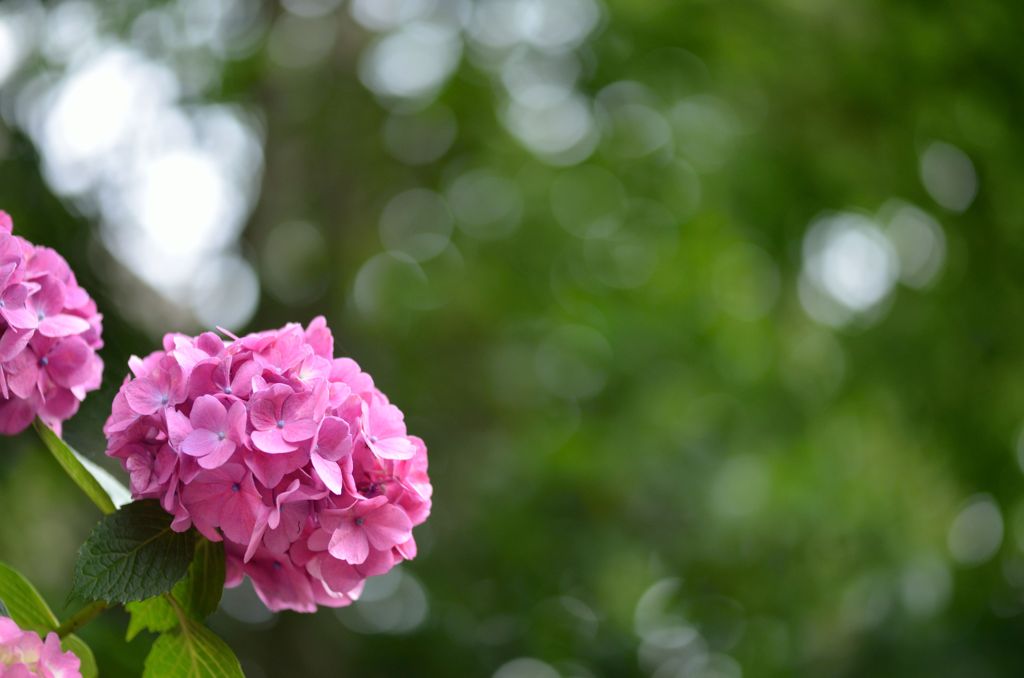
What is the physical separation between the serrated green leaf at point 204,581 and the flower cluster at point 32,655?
0.09m

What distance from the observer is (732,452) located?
369 cm

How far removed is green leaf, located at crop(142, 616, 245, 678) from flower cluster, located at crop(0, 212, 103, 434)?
0.59 ft

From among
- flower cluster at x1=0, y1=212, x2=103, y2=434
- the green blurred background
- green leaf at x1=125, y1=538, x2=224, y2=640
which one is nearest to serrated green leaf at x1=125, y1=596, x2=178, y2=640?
green leaf at x1=125, y1=538, x2=224, y2=640

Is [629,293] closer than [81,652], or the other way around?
[81,652]

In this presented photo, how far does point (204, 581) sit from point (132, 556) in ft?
0.21

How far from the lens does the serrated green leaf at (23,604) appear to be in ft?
2.23

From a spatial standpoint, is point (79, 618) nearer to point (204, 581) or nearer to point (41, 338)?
point (204, 581)

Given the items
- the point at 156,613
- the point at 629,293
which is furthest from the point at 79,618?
the point at 629,293

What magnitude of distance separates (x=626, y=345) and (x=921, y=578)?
1.33 m

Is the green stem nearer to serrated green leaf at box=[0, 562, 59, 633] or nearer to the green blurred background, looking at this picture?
serrated green leaf at box=[0, 562, 59, 633]

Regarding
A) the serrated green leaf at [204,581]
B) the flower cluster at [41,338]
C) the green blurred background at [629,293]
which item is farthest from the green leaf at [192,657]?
the green blurred background at [629,293]

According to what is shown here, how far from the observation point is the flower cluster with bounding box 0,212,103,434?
64 cm

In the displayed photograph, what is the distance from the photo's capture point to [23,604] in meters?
0.69

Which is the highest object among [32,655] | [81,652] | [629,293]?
[32,655]
